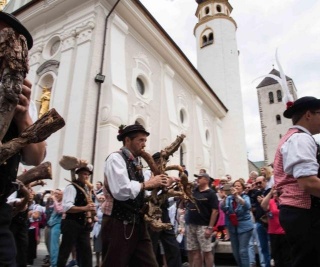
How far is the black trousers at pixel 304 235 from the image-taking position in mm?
2285

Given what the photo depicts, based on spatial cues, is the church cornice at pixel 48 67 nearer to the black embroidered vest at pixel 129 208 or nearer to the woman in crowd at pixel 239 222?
the woman in crowd at pixel 239 222

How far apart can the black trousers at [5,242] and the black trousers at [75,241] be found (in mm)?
3673

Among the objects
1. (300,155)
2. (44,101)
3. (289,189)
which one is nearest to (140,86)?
(44,101)

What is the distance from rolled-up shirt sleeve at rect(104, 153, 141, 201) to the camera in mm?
2900

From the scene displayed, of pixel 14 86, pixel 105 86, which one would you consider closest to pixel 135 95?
pixel 105 86

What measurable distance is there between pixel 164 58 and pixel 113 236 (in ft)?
52.2

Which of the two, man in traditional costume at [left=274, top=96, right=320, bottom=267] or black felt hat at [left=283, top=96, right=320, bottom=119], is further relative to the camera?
black felt hat at [left=283, top=96, right=320, bottom=119]

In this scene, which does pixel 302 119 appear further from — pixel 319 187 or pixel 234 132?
pixel 234 132

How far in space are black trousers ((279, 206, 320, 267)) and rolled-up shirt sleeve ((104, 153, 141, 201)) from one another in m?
1.45

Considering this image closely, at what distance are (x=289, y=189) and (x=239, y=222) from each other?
11.4 feet

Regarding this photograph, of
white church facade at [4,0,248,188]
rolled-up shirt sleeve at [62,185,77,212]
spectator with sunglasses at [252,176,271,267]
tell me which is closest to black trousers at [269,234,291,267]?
spectator with sunglasses at [252,176,271,267]

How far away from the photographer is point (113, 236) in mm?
2889

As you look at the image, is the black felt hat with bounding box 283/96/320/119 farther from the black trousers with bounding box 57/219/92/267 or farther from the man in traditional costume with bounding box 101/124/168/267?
the black trousers with bounding box 57/219/92/267

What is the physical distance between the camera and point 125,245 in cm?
285
